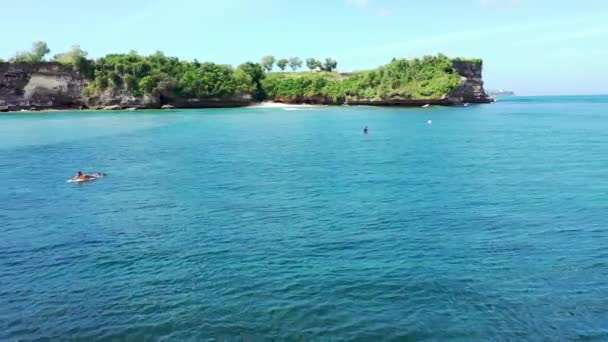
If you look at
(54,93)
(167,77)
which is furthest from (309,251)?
(54,93)

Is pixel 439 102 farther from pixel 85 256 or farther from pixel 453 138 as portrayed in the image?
pixel 85 256

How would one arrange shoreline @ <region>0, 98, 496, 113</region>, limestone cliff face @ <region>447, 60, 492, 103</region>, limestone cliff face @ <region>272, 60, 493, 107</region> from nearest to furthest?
shoreline @ <region>0, 98, 496, 113</region>, limestone cliff face @ <region>272, 60, 493, 107</region>, limestone cliff face @ <region>447, 60, 492, 103</region>

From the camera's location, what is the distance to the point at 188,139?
77750mm

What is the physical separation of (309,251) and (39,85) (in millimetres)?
159747

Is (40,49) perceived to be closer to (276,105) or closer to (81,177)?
(276,105)

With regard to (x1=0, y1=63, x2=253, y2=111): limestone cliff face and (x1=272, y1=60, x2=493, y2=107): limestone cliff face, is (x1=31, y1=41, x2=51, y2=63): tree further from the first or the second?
(x1=272, y1=60, x2=493, y2=107): limestone cliff face

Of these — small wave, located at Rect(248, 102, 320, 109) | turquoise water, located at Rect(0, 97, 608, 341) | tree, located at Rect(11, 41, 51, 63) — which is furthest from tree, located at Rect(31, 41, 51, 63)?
turquoise water, located at Rect(0, 97, 608, 341)

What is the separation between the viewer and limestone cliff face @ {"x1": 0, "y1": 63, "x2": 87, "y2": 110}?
155750 millimetres

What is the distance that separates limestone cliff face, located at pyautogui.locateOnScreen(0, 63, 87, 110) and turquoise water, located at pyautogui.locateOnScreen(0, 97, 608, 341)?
395 feet

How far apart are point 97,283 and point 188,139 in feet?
190

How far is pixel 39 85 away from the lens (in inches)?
6230

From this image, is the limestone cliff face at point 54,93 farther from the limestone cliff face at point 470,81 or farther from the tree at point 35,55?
the limestone cliff face at point 470,81

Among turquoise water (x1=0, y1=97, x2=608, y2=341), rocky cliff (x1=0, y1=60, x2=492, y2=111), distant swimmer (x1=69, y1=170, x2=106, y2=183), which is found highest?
rocky cliff (x1=0, y1=60, x2=492, y2=111)

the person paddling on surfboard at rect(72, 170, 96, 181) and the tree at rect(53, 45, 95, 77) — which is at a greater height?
the tree at rect(53, 45, 95, 77)
